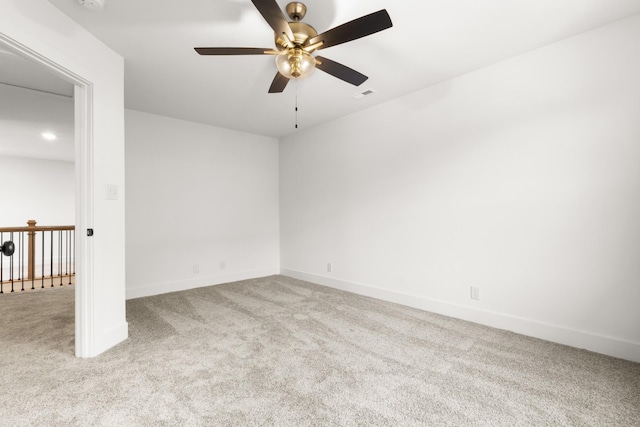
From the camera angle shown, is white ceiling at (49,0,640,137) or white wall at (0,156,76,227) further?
white wall at (0,156,76,227)

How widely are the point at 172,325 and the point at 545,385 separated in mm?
2935

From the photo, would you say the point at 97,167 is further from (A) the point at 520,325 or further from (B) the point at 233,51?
(A) the point at 520,325

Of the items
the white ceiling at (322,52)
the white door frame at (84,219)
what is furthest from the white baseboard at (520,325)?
the white door frame at (84,219)

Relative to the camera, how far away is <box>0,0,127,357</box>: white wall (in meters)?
1.91

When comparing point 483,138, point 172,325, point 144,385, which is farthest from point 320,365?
point 483,138

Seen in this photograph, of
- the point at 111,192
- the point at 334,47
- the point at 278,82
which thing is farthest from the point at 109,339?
the point at 334,47

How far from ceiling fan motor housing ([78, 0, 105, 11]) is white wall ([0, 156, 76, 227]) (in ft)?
25.8

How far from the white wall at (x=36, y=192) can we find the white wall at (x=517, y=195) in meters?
8.11

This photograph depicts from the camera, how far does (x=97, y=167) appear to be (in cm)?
221

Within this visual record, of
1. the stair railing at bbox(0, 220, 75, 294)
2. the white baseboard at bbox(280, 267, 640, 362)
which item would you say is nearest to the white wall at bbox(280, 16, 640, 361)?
the white baseboard at bbox(280, 267, 640, 362)

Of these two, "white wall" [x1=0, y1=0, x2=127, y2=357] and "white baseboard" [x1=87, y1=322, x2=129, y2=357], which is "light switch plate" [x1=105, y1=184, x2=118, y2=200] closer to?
"white wall" [x1=0, y1=0, x2=127, y2=357]

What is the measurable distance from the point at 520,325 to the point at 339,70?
2.61 m

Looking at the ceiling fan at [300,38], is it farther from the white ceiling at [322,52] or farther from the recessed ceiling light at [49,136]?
the recessed ceiling light at [49,136]

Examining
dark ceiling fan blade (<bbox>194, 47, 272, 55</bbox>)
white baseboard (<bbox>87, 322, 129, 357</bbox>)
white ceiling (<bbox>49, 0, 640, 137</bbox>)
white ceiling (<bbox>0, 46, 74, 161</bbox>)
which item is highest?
white ceiling (<bbox>0, 46, 74, 161</bbox>)
